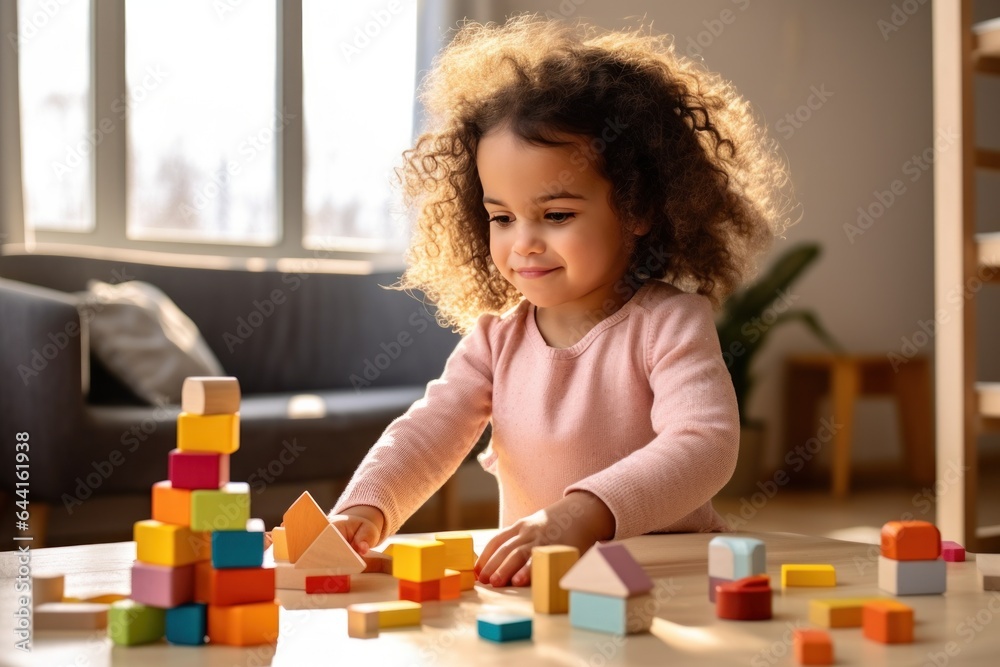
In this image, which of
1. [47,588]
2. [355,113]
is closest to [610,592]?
[47,588]

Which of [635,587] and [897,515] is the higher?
[635,587]

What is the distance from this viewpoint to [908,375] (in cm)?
434

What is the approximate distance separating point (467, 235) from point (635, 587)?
2.54ft

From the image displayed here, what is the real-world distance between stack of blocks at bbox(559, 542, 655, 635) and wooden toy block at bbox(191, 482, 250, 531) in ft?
0.63

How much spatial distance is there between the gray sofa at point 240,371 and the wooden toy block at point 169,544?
166 cm

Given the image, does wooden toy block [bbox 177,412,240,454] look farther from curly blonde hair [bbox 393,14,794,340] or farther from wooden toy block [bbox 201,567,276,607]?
curly blonde hair [bbox 393,14,794,340]

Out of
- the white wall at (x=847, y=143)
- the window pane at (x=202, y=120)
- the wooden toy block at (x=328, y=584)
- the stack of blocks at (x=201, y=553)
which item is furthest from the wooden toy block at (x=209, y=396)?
the white wall at (x=847, y=143)

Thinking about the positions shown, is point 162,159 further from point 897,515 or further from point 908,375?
point 908,375

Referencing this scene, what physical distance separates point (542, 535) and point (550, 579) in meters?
0.15

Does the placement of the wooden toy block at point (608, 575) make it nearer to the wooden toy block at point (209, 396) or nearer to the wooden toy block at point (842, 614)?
the wooden toy block at point (842, 614)

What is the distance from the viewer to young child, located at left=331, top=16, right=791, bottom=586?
3.32ft

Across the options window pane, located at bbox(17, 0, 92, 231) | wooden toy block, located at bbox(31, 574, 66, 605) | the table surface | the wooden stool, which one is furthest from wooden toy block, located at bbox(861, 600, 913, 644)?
the wooden stool

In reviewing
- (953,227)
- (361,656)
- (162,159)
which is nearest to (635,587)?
(361,656)

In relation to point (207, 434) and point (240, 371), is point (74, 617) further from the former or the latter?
point (240, 371)
